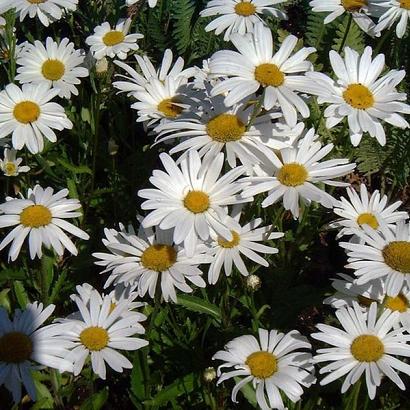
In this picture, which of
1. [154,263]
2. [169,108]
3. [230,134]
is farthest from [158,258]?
[169,108]

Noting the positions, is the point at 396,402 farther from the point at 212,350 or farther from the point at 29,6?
the point at 29,6

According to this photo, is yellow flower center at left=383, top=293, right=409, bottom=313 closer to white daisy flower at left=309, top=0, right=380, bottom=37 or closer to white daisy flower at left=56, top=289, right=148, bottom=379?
white daisy flower at left=56, top=289, right=148, bottom=379

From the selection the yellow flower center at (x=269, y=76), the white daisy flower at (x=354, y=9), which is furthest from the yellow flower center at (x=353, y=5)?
the yellow flower center at (x=269, y=76)

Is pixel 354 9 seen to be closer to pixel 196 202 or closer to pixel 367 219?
pixel 367 219

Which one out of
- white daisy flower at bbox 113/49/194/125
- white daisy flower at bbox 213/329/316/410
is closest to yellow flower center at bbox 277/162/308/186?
white daisy flower at bbox 213/329/316/410

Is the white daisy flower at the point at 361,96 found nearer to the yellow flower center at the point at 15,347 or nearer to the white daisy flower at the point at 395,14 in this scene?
the white daisy flower at the point at 395,14
